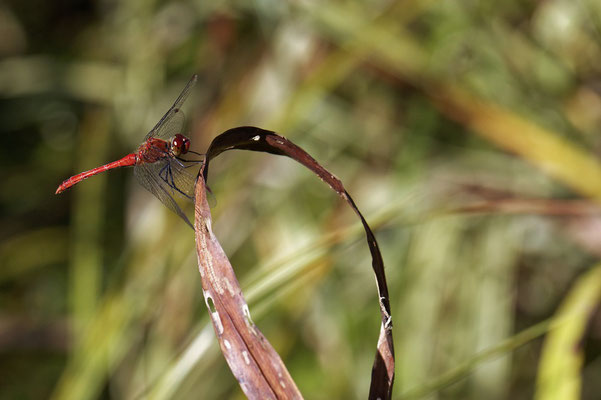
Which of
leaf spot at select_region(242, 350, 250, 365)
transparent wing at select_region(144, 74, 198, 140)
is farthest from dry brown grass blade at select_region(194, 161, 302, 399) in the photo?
transparent wing at select_region(144, 74, 198, 140)

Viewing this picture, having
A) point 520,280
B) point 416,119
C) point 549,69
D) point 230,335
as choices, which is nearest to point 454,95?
point 416,119

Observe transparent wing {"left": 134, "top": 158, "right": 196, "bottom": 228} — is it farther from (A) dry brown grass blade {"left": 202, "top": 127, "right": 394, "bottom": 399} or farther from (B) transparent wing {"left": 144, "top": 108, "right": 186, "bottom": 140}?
(A) dry brown grass blade {"left": 202, "top": 127, "right": 394, "bottom": 399}

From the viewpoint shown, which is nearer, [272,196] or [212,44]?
[272,196]

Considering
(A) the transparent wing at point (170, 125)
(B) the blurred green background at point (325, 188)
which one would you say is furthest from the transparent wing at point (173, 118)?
(B) the blurred green background at point (325, 188)

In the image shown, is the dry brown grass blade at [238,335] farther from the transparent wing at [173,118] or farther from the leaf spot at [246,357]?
the transparent wing at [173,118]

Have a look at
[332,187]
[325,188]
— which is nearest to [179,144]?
[332,187]

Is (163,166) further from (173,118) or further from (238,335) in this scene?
(238,335)

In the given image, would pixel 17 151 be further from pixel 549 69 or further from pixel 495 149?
pixel 549 69
